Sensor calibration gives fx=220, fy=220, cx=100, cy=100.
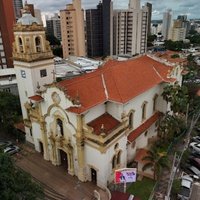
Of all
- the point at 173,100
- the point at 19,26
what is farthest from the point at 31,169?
the point at 173,100

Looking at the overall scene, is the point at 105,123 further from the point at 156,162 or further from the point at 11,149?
the point at 11,149

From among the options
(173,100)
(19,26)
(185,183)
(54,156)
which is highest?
(19,26)

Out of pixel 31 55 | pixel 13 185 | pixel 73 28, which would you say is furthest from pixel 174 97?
pixel 73 28

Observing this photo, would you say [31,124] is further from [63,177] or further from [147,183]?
[147,183]

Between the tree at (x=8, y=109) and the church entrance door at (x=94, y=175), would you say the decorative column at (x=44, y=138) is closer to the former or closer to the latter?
the church entrance door at (x=94, y=175)

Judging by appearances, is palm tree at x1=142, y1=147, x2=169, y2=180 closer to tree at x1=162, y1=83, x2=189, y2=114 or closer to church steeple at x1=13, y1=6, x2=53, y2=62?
tree at x1=162, y1=83, x2=189, y2=114

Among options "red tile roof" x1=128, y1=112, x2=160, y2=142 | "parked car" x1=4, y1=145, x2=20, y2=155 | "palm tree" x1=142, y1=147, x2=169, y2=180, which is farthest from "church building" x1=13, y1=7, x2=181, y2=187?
"palm tree" x1=142, y1=147, x2=169, y2=180
